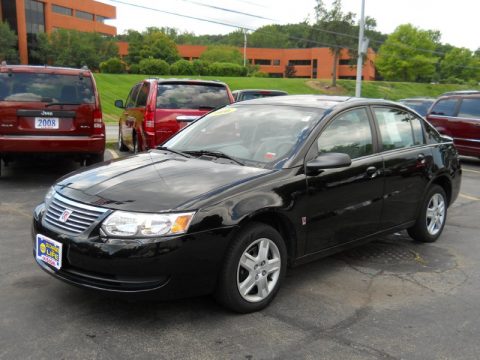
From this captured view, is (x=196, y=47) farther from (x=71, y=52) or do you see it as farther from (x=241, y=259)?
(x=241, y=259)

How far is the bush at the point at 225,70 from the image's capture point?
188 feet

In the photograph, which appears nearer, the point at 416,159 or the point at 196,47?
the point at 416,159

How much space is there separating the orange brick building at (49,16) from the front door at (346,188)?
6137cm

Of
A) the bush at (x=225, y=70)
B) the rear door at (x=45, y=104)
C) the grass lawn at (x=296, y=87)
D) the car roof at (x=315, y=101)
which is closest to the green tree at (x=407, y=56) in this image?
the grass lawn at (x=296, y=87)

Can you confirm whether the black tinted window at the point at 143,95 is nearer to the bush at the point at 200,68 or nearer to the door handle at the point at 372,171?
the door handle at the point at 372,171

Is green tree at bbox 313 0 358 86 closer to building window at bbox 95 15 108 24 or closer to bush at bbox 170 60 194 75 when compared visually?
bush at bbox 170 60 194 75

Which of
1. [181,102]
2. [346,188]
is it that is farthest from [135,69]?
[346,188]

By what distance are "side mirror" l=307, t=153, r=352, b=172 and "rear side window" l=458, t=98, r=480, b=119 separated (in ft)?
29.8

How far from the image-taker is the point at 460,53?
91.1 meters

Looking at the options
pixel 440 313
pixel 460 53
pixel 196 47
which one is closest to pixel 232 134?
pixel 440 313

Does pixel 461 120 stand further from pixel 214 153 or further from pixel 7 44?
pixel 7 44

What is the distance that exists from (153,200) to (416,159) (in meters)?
3.02

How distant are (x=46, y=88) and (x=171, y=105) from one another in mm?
1972

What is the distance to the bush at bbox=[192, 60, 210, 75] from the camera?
54.6m
